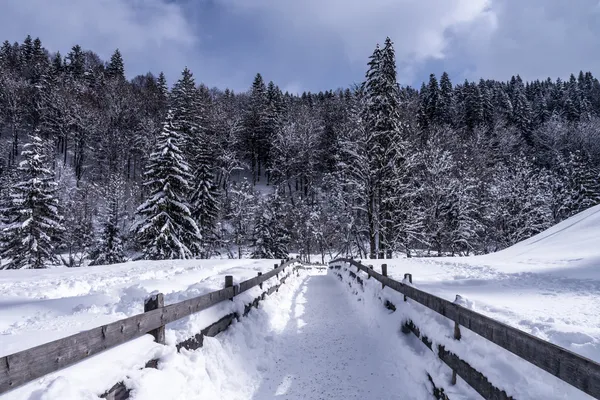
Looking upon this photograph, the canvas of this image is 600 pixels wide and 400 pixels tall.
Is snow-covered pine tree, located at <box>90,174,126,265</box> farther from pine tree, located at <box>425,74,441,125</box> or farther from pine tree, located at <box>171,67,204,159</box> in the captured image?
pine tree, located at <box>425,74,441,125</box>

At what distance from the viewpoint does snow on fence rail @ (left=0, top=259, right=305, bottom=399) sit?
2.11 m

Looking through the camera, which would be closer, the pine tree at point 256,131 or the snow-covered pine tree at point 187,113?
the snow-covered pine tree at point 187,113

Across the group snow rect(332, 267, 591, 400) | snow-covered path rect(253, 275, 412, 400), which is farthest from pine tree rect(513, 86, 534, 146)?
Answer: snow rect(332, 267, 591, 400)

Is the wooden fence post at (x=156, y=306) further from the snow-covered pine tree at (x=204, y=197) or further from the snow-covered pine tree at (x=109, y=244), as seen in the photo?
the snow-covered pine tree at (x=109, y=244)

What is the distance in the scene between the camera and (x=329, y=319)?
900cm

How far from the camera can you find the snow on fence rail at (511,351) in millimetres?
1945

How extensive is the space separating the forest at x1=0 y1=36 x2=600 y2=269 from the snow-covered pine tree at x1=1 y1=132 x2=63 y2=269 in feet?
0.40

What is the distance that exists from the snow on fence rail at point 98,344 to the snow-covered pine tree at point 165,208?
2345 centimetres

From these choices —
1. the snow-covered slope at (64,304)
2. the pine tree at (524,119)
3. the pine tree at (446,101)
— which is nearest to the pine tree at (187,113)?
the snow-covered slope at (64,304)

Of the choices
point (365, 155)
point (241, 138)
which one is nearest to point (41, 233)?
point (365, 155)

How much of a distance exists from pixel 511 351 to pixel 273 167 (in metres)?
63.5

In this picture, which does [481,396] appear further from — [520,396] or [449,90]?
[449,90]

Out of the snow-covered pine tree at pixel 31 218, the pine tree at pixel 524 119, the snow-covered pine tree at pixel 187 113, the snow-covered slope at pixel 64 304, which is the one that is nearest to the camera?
the snow-covered slope at pixel 64 304

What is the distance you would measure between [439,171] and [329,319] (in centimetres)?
2587
